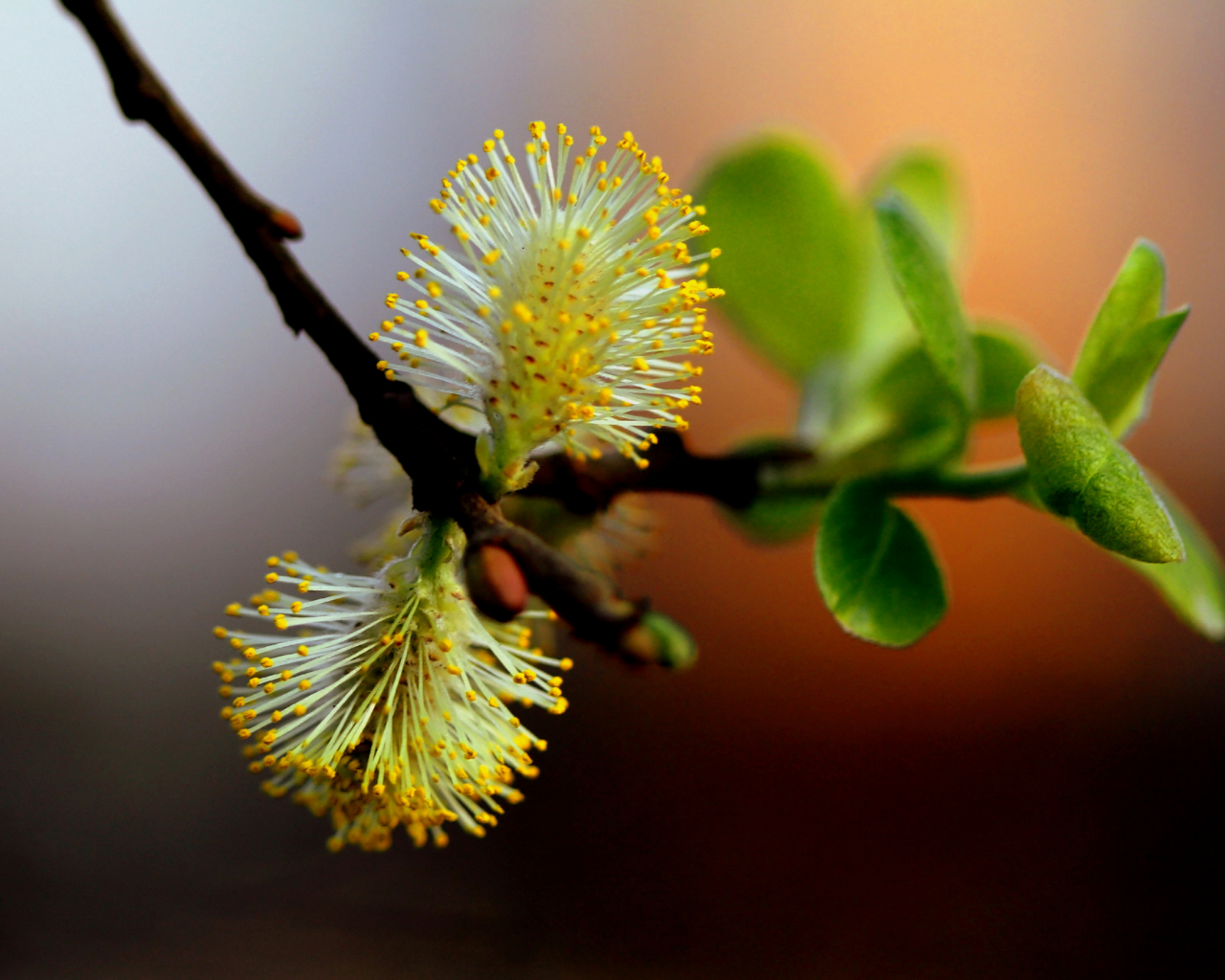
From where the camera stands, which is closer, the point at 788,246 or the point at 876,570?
the point at 876,570

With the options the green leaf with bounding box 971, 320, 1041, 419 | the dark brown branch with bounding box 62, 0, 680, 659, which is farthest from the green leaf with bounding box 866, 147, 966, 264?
the dark brown branch with bounding box 62, 0, 680, 659

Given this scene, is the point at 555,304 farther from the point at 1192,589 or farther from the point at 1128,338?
the point at 1192,589

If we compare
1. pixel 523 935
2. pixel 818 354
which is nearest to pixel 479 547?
pixel 818 354

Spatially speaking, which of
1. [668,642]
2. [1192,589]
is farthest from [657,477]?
[1192,589]

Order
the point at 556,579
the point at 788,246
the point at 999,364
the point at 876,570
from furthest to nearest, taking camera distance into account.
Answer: the point at 788,246 → the point at 999,364 → the point at 876,570 → the point at 556,579

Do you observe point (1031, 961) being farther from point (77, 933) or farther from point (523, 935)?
point (77, 933)

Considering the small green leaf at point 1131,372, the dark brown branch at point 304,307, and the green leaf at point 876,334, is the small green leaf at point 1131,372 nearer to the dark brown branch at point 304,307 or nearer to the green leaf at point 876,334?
the green leaf at point 876,334
